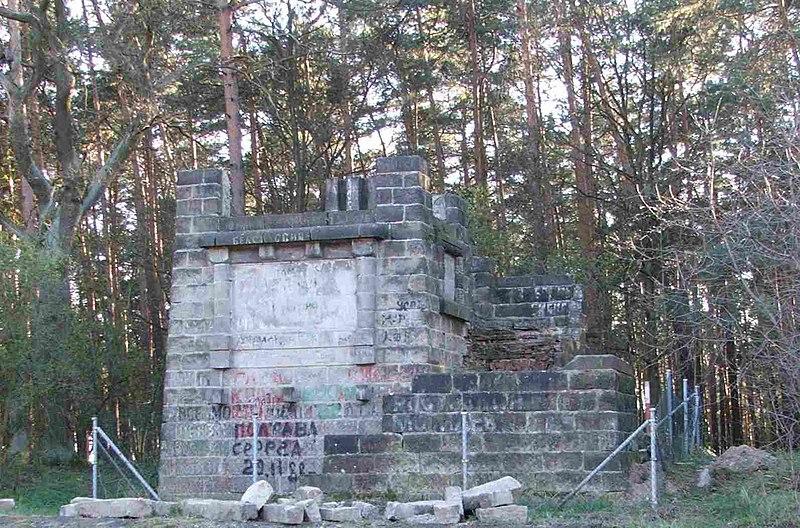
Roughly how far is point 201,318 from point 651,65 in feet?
51.3

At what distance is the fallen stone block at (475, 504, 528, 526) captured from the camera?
38.3 ft

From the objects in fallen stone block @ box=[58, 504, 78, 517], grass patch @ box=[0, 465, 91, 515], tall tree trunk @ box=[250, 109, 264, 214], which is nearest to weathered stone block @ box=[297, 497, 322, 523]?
fallen stone block @ box=[58, 504, 78, 517]

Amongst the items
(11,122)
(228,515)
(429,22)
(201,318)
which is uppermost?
(429,22)

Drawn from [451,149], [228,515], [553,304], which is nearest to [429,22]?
[451,149]

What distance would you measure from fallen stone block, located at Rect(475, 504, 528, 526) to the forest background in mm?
5659

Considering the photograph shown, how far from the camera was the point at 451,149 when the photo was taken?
36.3 metres

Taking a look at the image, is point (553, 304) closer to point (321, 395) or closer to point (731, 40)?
point (321, 395)

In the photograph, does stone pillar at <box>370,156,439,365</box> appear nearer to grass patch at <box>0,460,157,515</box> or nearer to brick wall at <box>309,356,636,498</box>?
brick wall at <box>309,356,636,498</box>

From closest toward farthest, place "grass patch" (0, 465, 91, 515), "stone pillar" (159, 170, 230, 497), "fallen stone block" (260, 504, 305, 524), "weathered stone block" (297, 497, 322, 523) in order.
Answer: "fallen stone block" (260, 504, 305, 524) < "weathered stone block" (297, 497, 322, 523) < "stone pillar" (159, 170, 230, 497) < "grass patch" (0, 465, 91, 515)

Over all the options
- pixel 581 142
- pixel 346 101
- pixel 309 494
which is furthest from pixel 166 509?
pixel 581 142

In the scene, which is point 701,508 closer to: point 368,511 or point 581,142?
point 368,511

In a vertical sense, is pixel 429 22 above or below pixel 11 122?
above

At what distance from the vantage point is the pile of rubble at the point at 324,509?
1169 centimetres

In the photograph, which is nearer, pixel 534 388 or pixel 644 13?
Result: pixel 534 388
